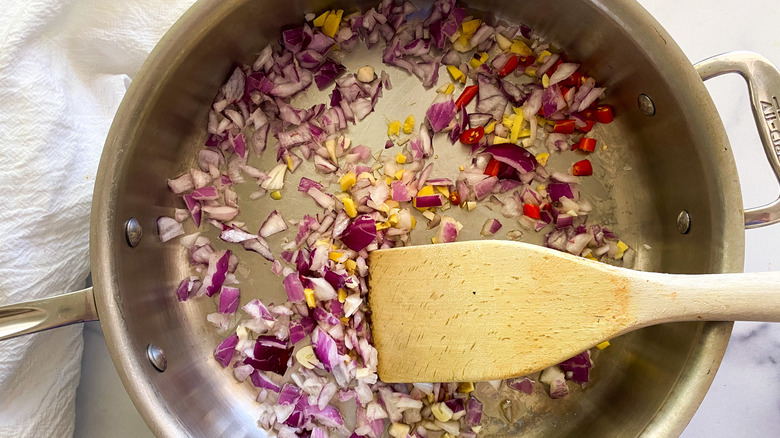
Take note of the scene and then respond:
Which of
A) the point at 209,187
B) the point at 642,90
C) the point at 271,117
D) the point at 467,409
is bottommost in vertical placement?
the point at 467,409

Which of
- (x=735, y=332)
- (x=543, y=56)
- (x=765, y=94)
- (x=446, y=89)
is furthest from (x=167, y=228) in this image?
(x=735, y=332)

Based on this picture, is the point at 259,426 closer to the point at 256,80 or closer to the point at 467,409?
the point at 467,409

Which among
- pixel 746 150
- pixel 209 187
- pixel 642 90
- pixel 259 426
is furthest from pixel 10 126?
pixel 746 150

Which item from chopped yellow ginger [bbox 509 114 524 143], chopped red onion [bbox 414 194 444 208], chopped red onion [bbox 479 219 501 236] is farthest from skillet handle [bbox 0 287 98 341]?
chopped yellow ginger [bbox 509 114 524 143]

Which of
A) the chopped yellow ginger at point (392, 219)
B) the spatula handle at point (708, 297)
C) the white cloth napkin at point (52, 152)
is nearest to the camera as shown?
the spatula handle at point (708, 297)

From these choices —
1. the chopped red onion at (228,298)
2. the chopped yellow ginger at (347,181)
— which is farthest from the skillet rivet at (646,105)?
the chopped red onion at (228,298)

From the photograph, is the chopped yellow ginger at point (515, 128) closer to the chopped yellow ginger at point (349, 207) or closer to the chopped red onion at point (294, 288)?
the chopped yellow ginger at point (349, 207)

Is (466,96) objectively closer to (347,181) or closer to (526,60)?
(526,60)
